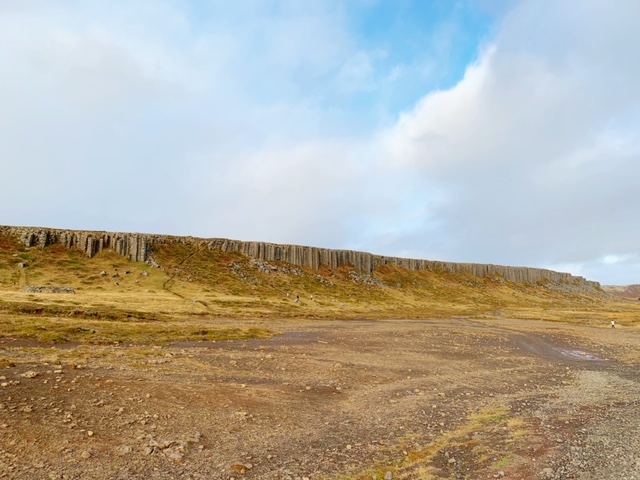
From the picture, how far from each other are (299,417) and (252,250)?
9043cm

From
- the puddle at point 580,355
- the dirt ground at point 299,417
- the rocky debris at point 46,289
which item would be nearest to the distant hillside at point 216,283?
the rocky debris at point 46,289

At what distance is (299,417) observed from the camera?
13672 millimetres

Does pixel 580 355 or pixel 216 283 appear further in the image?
pixel 216 283

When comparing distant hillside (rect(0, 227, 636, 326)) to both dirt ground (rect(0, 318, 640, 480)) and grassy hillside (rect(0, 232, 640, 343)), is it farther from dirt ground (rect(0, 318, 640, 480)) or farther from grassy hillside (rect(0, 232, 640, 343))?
dirt ground (rect(0, 318, 640, 480))

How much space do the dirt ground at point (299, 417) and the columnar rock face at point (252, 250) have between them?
66.7m

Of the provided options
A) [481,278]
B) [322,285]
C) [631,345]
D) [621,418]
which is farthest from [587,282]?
[621,418]

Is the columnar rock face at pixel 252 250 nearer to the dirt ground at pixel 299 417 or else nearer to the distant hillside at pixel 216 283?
the distant hillside at pixel 216 283

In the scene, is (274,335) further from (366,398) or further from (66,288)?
(66,288)

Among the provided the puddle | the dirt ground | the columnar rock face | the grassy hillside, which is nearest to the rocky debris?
the grassy hillside

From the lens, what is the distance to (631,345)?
125 feet

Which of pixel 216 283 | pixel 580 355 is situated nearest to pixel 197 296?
pixel 216 283

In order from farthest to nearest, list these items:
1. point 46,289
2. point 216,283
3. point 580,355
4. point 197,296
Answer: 1. point 216,283
2. point 197,296
3. point 46,289
4. point 580,355

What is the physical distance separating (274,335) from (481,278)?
12545cm

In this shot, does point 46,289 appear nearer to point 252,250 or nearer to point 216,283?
point 216,283
